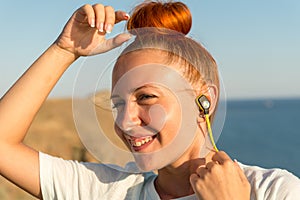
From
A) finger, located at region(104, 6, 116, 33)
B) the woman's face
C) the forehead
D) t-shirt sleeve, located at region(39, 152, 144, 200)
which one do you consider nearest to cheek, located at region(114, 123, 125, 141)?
the woman's face

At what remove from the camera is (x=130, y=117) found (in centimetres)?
186

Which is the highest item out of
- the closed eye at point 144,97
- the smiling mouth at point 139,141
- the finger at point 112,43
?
the finger at point 112,43

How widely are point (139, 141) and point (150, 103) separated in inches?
5.2

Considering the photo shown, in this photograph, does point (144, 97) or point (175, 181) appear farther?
point (175, 181)

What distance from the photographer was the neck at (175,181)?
2068mm

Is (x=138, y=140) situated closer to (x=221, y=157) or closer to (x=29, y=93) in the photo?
(x=221, y=157)

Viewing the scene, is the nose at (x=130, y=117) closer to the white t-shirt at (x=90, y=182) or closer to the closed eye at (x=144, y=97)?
the closed eye at (x=144, y=97)

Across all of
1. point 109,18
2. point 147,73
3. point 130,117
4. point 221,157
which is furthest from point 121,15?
point 221,157

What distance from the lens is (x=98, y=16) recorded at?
197 cm

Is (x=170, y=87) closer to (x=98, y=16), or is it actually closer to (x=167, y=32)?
(x=167, y=32)

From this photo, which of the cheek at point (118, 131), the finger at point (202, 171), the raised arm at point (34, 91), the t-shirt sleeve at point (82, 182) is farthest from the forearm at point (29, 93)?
the finger at point (202, 171)

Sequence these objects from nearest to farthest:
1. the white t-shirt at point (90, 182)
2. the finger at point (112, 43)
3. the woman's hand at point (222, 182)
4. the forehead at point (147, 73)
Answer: the woman's hand at point (222, 182), the forehead at point (147, 73), the finger at point (112, 43), the white t-shirt at point (90, 182)

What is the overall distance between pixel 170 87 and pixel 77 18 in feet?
1.57

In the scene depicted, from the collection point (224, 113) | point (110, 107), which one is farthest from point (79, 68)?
point (224, 113)
